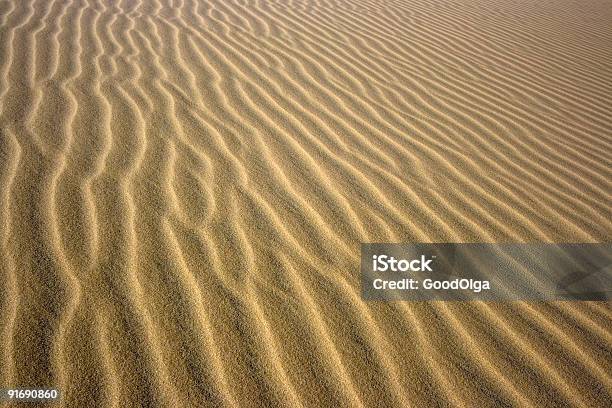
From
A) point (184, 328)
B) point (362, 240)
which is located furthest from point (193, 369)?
point (362, 240)

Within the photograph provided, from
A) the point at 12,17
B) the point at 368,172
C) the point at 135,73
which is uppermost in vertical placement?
the point at 12,17

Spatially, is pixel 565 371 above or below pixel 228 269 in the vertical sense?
below

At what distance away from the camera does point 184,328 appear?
6.19 ft

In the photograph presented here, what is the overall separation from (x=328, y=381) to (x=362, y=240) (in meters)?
0.84

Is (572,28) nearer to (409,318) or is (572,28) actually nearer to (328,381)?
(409,318)

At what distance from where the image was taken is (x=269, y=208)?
8.41ft

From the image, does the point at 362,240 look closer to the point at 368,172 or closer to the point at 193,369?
the point at 368,172

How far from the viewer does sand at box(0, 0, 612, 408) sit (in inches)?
70.6

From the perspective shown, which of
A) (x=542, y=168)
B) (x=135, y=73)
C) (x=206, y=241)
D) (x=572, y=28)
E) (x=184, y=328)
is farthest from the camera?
(x=572, y=28)

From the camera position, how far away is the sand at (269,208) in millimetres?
1792

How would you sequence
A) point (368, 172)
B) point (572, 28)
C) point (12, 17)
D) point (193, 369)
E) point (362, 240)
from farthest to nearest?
point (572, 28), point (12, 17), point (368, 172), point (362, 240), point (193, 369)

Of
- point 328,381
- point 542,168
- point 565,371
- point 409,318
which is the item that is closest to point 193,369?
point 328,381

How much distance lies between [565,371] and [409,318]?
625 mm

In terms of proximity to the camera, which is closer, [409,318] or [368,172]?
[409,318]
